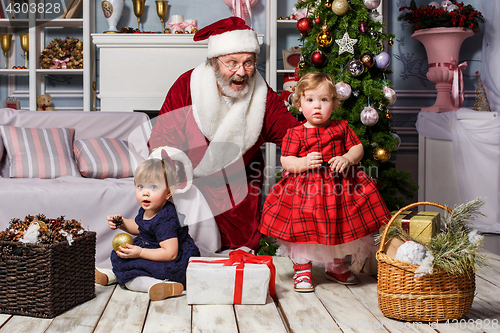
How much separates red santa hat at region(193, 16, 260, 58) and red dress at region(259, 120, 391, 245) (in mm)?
655

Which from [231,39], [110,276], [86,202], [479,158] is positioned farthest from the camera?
[479,158]

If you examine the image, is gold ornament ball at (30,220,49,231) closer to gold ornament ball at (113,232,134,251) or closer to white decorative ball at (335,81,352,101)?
gold ornament ball at (113,232,134,251)

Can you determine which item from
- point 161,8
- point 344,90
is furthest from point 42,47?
point 344,90

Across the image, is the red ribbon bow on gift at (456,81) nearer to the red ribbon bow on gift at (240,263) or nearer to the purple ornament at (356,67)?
the purple ornament at (356,67)

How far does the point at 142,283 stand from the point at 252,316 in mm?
506

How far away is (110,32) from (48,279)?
276 centimetres

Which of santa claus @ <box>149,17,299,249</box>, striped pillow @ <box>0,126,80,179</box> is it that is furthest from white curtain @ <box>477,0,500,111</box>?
striped pillow @ <box>0,126,80,179</box>

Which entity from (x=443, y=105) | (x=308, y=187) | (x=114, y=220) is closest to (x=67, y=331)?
(x=114, y=220)

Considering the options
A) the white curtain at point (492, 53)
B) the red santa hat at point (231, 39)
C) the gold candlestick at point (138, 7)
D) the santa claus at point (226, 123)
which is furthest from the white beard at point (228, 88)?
the white curtain at point (492, 53)

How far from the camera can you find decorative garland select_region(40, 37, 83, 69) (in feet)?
13.0

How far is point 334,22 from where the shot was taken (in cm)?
262

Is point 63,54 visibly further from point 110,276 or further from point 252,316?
point 252,316

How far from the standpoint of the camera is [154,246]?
6.22 feet

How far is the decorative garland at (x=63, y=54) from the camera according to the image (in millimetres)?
3961
